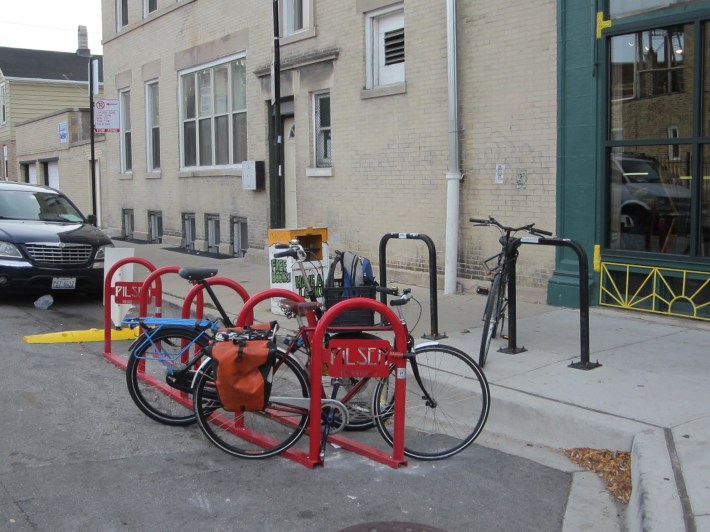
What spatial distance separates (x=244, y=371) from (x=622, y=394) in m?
2.79

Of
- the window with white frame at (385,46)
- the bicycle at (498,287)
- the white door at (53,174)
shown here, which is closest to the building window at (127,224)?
the white door at (53,174)

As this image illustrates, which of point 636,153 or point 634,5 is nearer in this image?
point 634,5

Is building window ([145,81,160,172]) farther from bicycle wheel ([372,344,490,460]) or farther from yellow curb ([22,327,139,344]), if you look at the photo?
bicycle wheel ([372,344,490,460])

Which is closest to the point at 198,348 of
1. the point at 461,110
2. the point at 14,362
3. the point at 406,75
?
the point at 14,362

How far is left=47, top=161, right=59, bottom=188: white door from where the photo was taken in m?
27.7

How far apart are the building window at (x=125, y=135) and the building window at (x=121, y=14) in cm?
168

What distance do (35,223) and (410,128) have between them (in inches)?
218

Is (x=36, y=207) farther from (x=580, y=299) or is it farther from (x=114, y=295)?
(x=580, y=299)

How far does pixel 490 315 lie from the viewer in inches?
258

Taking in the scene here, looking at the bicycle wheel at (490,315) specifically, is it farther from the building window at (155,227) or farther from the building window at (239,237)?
the building window at (155,227)

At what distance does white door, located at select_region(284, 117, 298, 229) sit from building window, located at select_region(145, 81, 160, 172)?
5.72m

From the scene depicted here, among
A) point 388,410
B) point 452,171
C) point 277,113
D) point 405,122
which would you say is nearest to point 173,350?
point 388,410

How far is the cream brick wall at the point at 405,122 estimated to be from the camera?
9.34 meters

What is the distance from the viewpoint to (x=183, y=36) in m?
16.8
